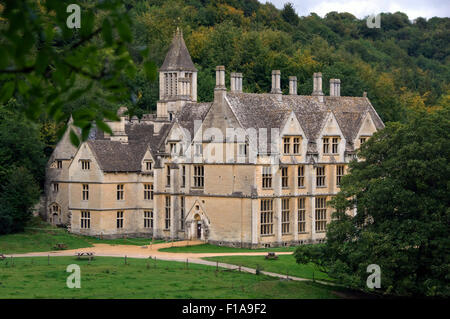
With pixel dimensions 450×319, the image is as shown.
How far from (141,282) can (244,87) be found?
54.4 m

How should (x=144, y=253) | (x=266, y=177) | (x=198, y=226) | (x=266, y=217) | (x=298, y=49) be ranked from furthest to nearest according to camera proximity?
(x=298, y=49), (x=198, y=226), (x=266, y=217), (x=266, y=177), (x=144, y=253)

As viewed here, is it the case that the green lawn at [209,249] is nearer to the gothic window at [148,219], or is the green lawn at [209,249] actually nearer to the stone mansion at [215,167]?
the stone mansion at [215,167]

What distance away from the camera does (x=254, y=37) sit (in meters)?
105

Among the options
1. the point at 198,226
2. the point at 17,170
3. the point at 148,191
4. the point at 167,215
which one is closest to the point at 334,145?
the point at 198,226

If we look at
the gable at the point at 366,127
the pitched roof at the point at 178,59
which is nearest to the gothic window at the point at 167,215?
the pitched roof at the point at 178,59

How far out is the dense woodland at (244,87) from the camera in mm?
10461

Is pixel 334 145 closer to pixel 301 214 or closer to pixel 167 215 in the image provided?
pixel 301 214

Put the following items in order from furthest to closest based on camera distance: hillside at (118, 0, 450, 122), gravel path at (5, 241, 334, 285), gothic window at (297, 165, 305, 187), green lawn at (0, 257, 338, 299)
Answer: hillside at (118, 0, 450, 122) → gothic window at (297, 165, 305, 187) → gravel path at (5, 241, 334, 285) → green lawn at (0, 257, 338, 299)

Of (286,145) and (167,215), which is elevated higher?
(286,145)

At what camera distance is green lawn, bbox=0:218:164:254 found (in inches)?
2271

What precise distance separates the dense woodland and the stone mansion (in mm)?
3783

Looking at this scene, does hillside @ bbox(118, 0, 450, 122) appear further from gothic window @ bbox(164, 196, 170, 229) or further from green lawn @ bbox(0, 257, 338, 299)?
green lawn @ bbox(0, 257, 338, 299)

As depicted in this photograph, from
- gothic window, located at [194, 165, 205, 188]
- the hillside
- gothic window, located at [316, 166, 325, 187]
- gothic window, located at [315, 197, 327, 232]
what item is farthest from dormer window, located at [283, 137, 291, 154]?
the hillside

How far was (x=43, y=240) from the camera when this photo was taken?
2360 inches
